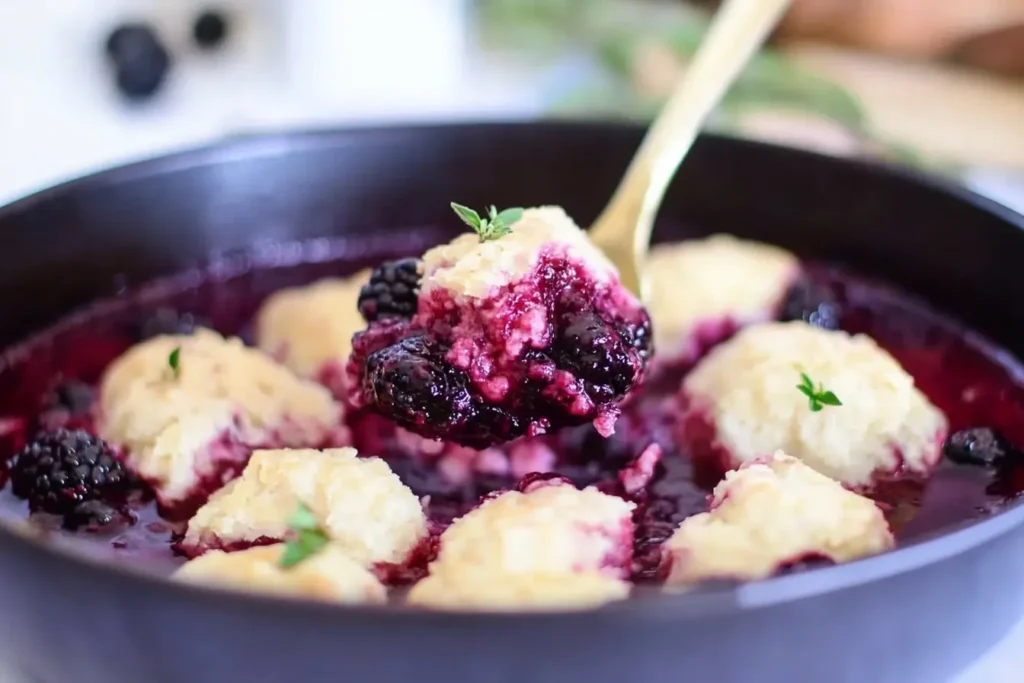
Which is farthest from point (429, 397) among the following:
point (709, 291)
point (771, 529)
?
point (709, 291)

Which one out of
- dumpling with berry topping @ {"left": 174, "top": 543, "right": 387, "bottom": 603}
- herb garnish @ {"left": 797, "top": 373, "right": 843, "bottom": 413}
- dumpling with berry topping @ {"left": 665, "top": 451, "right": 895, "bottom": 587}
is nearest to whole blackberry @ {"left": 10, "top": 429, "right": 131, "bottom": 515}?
dumpling with berry topping @ {"left": 174, "top": 543, "right": 387, "bottom": 603}

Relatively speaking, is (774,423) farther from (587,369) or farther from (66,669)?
(66,669)

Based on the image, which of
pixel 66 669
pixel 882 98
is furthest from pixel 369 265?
pixel 882 98

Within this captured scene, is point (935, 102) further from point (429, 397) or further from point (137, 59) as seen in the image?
point (429, 397)

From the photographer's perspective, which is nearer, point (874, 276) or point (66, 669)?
point (66, 669)

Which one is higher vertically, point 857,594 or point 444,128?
point 444,128

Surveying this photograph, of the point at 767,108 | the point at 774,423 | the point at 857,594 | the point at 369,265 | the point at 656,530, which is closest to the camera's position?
the point at 857,594

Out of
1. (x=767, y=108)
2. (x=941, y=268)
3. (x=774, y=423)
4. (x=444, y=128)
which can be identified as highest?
(x=767, y=108)
